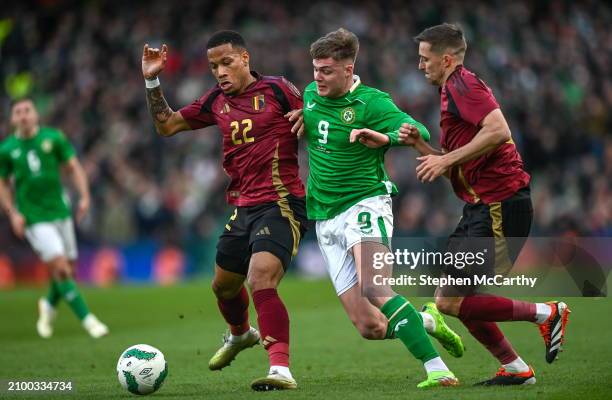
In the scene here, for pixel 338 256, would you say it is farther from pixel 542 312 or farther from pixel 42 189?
pixel 42 189

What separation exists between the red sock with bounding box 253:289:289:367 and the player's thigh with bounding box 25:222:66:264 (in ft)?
18.0

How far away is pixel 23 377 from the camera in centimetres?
873

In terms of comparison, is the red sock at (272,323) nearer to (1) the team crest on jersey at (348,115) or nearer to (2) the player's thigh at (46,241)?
(1) the team crest on jersey at (348,115)

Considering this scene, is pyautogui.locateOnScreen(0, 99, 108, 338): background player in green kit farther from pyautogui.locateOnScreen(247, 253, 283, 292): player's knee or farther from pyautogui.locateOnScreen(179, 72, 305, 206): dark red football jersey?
pyautogui.locateOnScreen(247, 253, 283, 292): player's knee

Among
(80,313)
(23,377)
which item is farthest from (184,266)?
(23,377)

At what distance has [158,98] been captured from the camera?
8.32 meters

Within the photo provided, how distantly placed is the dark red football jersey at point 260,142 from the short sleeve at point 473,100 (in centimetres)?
147

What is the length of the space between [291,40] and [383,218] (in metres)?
16.2

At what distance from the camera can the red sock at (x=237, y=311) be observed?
8453 millimetres

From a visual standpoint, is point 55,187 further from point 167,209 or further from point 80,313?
point 167,209

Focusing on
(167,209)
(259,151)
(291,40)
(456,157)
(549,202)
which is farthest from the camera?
(291,40)

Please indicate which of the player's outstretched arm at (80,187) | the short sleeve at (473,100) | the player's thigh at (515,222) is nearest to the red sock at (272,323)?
the player's thigh at (515,222)

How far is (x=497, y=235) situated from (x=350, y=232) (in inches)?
40.3

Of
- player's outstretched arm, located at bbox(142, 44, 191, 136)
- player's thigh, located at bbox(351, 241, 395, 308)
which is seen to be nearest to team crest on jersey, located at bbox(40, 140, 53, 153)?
player's outstretched arm, located at bbox(142, 44, 191, 136)
